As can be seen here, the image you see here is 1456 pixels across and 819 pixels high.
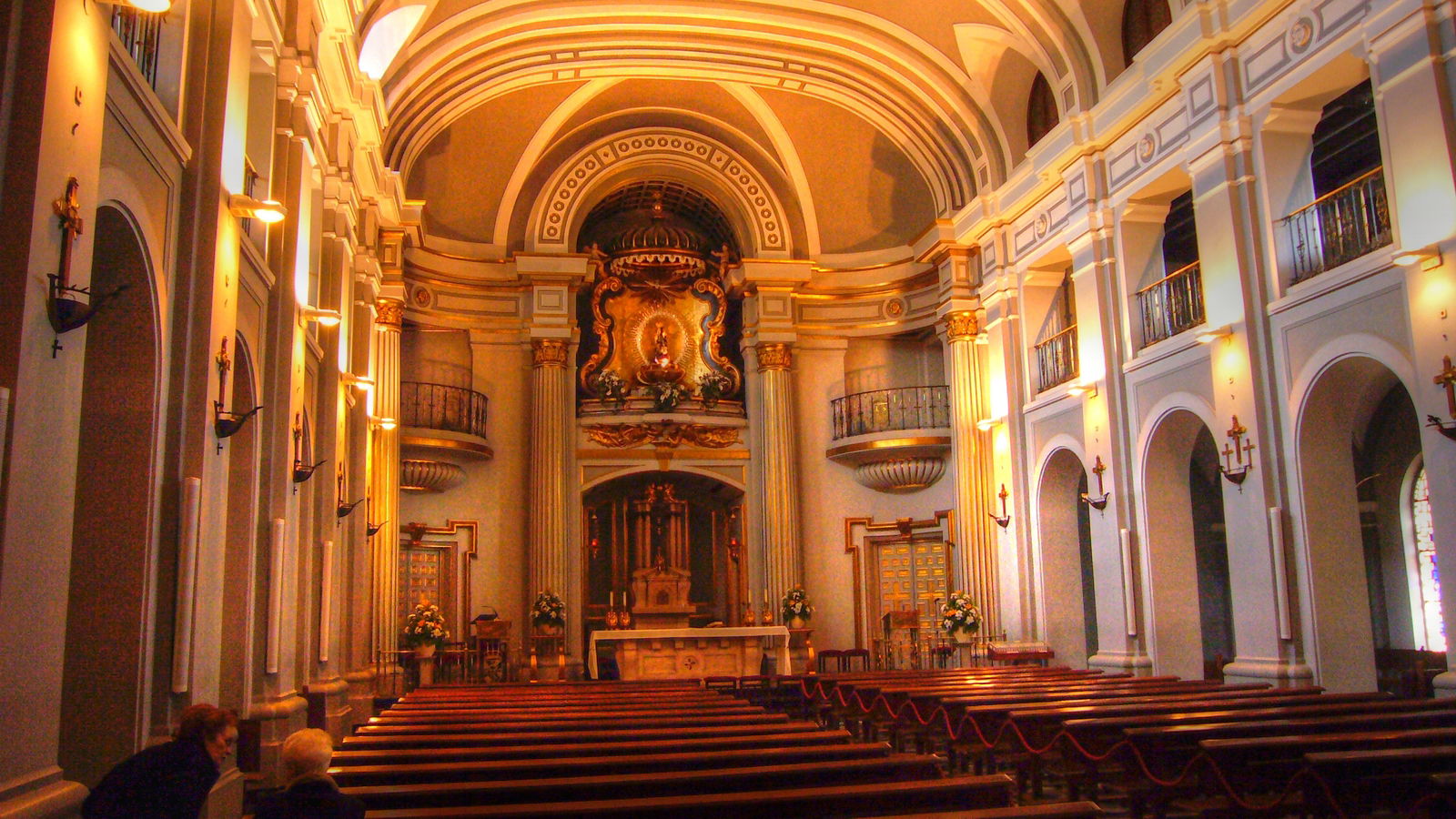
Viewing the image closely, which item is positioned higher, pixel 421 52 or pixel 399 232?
pixel 421 52

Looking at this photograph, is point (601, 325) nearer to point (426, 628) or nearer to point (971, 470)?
point (426, 628)

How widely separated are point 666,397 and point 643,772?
1605 centimetres

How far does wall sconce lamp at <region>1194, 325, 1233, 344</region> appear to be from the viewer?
12.3 metres

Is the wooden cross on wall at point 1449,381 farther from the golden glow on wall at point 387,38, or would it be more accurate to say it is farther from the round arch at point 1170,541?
the golden glow on wall at point 387,38

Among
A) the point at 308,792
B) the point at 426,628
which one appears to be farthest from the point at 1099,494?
the point at 308,792

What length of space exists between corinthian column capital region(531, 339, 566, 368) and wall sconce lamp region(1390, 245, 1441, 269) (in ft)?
46.5

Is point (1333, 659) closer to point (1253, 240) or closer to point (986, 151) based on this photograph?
point (1253, 240)

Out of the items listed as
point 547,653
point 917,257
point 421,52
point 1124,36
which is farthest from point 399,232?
point 1124,36

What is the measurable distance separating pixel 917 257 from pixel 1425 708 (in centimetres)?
1424

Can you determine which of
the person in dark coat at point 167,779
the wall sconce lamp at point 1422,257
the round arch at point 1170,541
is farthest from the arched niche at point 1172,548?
the person in dark coat at point 167,779

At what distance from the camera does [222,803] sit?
748 cm

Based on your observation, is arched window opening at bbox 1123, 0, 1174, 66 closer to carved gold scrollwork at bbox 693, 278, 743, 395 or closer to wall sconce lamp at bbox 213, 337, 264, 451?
carved gold scrollwork at bbox 693, 278, 743, 395

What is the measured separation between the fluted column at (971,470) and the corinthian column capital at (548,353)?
7.11 m

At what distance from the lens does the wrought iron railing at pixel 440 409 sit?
63.0 ft
